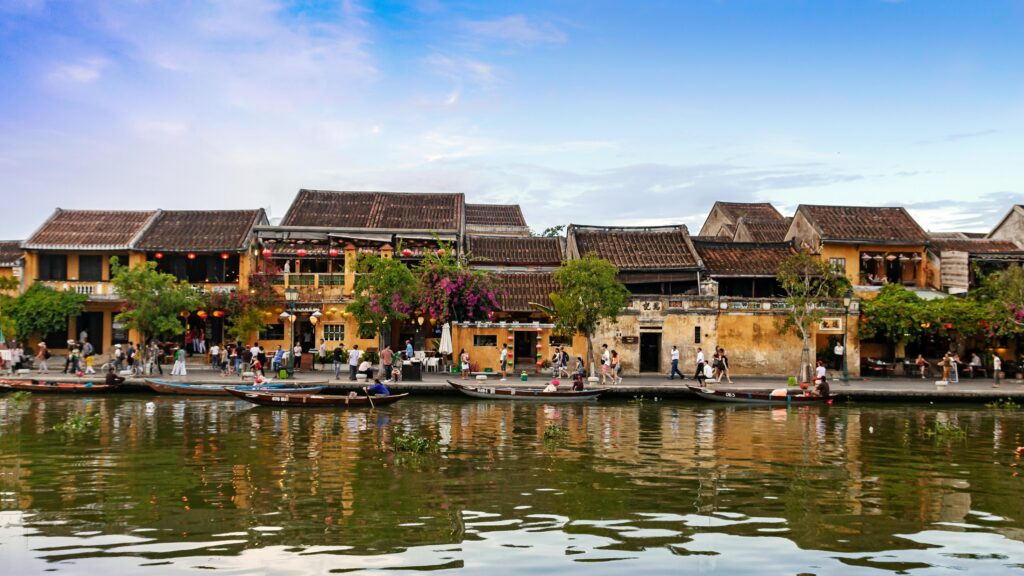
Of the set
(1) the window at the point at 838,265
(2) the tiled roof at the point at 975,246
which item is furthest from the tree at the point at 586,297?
(2) the tiled roof at the point at 975,246

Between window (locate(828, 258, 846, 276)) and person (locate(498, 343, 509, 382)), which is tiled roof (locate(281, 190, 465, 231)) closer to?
person (locate(498, 343, 509, 382))

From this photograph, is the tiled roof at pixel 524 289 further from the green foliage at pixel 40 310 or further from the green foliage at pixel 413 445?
the green foliage at pixel 40 310

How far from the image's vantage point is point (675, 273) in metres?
38.9

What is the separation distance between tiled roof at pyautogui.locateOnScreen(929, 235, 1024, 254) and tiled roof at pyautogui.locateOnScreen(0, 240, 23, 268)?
42.3m

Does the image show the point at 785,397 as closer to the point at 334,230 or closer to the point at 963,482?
the point at 963,482

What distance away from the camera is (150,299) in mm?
33875

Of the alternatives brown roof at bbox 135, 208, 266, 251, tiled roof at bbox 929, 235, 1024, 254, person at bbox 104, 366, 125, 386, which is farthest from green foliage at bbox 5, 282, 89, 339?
tiled roof at bbox 929, 235, 1024, 254

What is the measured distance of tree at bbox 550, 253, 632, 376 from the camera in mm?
32750

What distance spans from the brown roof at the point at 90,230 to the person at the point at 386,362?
1468cm

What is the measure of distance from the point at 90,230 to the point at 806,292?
32.1 metres

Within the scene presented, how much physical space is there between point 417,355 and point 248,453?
15308mm

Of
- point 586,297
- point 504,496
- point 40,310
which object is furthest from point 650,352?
point 40,310

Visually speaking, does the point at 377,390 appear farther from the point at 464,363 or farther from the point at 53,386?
the point at 53,386

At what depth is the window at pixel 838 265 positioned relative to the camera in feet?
124
